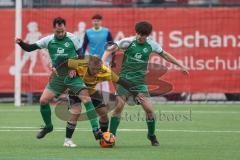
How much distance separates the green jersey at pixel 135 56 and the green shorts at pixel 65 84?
754 mm

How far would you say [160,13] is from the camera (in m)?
24.0

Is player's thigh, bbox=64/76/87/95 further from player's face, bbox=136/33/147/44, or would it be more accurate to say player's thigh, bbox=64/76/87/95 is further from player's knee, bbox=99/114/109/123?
player's face, bbox=136/33/147/44

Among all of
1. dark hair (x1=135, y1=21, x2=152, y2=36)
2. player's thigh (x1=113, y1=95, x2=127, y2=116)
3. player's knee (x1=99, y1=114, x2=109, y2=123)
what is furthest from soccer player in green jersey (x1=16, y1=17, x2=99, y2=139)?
dark hair (x1=135, y1=21, x2=152, y2=36)

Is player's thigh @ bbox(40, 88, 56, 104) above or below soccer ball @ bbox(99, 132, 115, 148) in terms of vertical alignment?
above

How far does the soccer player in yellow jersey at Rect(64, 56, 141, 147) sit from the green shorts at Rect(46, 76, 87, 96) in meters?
0.09

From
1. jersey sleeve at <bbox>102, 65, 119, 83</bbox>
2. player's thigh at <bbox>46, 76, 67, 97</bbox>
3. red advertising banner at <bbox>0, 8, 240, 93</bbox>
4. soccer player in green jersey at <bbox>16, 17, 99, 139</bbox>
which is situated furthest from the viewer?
red advertising banner at <bbox>0, 8, 240, 93</bbox>

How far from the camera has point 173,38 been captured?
941 inches

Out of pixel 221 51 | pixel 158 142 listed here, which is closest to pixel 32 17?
pixel 221 51

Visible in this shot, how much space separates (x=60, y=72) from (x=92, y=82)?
65cm

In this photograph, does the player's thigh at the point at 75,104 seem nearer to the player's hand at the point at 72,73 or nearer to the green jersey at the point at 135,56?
the player's hand at the point at 72,73

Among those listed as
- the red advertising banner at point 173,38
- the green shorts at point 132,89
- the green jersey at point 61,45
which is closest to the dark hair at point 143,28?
the green shorts at point 132,89

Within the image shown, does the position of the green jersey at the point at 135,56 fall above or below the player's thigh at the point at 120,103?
above

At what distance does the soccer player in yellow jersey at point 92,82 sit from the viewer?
1338 centimetres

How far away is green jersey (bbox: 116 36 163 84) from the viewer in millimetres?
13664
